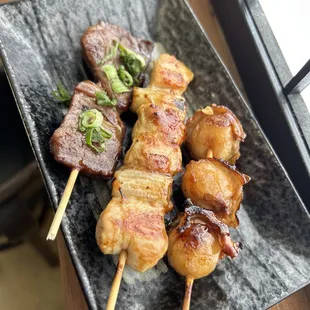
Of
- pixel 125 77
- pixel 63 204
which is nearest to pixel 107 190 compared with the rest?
pixel 63 204

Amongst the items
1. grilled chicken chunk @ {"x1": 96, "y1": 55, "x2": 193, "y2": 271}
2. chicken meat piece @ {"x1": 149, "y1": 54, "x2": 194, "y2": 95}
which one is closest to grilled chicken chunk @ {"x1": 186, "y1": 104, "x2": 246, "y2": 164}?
grilled chicken chunk @ {"x1": 96, "y1": 55, "x2": 193, "y2": 271}

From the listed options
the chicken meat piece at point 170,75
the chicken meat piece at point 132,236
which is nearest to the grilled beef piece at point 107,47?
the chicken meat piece at point 170,75

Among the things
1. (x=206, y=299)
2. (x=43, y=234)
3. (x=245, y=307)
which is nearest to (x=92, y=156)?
(x=43, y=234)

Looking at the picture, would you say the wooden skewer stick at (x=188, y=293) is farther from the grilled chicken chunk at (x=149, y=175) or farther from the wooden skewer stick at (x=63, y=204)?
the wooden skewer stick at (x=63, y=204)

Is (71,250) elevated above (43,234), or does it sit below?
above

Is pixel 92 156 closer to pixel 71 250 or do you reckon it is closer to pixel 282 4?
pixel 71 250

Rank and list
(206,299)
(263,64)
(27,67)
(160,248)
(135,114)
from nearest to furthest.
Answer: (160,248), (206,299), (27,67), (135,114), (263,64)

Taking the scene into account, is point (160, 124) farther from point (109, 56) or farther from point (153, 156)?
point (109, 56)
